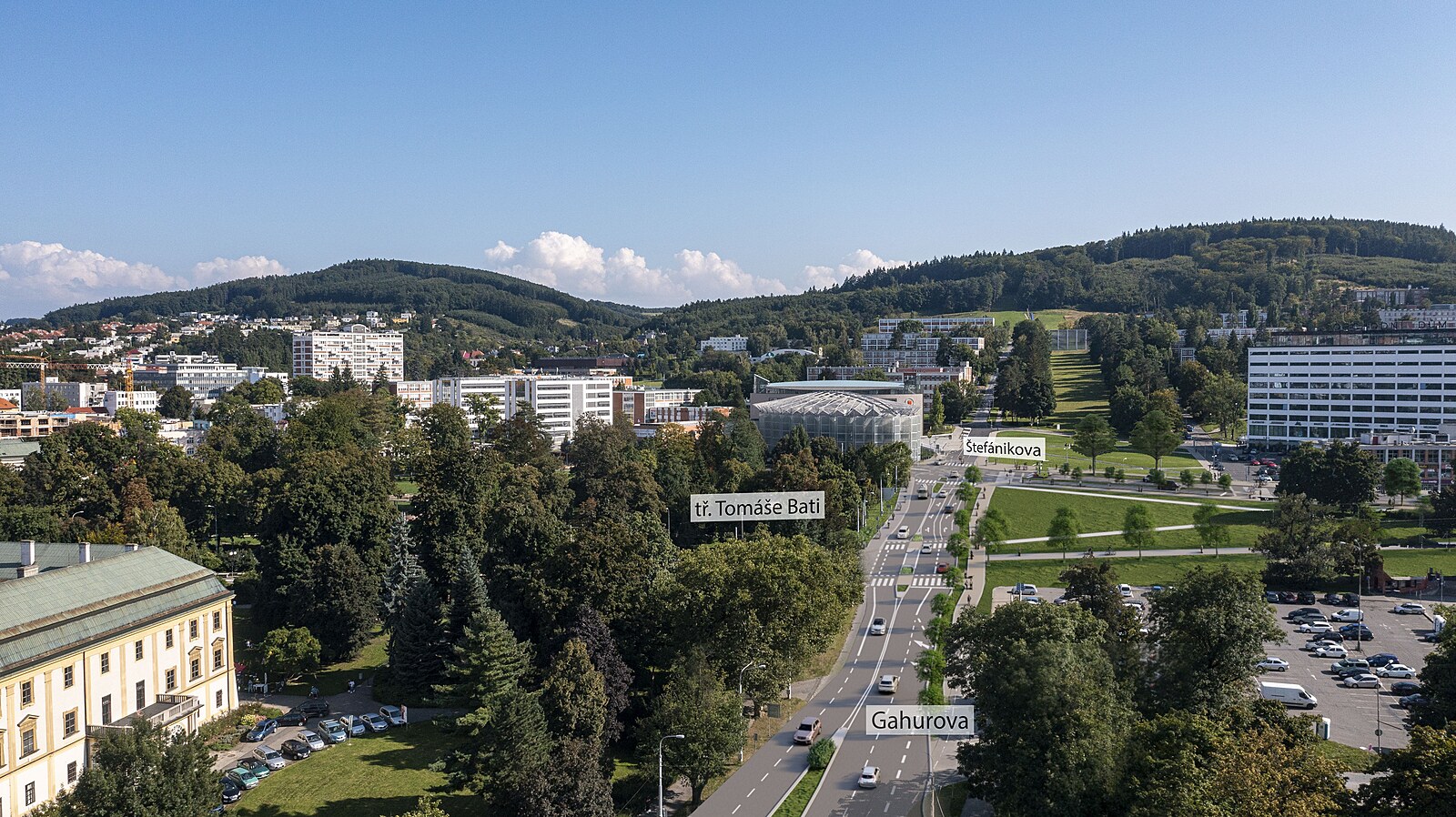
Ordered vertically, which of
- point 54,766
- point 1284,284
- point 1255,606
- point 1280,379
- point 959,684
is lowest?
point 54,766

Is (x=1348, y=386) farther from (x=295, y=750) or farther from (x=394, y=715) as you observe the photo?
(x=295, y=750)

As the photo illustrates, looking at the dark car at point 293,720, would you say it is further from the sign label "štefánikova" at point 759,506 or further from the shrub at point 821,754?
the sign label "štefánikova" at point 759,506

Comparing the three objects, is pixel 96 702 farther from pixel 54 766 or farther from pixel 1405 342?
pixel 1405 342

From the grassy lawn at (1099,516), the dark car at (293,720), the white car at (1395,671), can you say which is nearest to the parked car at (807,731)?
the dark car at (293,720)

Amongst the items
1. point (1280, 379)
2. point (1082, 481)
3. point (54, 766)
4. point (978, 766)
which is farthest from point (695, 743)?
point (1280, 379)

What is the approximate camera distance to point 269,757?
31359 mm

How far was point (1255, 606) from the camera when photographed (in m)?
28.5

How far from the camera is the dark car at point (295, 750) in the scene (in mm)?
31819

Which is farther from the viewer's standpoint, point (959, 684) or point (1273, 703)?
point (959, 684)

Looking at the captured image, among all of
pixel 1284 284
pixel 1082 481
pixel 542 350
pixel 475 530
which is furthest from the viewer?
pixel 542 350

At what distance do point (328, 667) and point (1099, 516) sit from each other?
145ft

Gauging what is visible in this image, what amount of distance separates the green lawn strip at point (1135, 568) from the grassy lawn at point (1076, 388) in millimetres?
44664

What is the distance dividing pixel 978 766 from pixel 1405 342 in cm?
8047

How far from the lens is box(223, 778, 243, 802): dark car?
1126 inches
